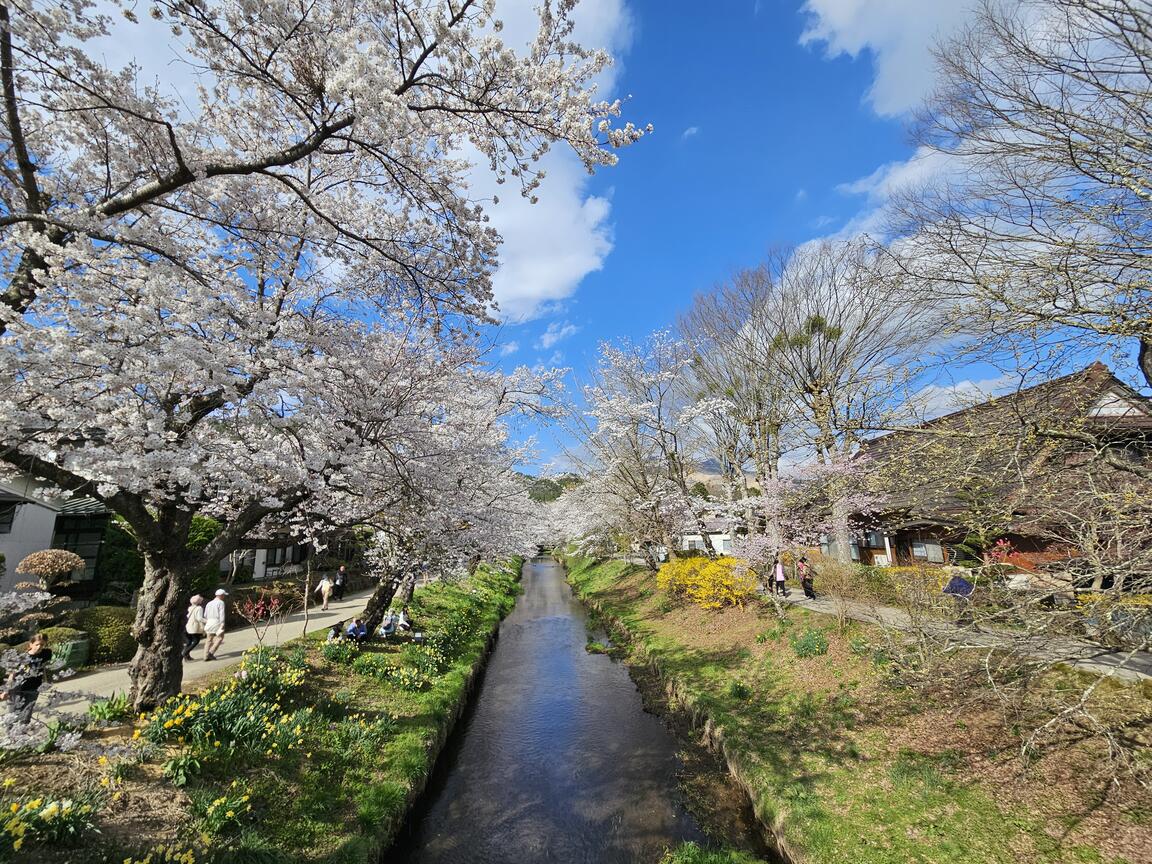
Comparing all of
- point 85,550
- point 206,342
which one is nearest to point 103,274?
point 206,342

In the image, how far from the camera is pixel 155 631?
273 inches

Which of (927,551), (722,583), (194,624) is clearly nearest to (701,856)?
(722,583)

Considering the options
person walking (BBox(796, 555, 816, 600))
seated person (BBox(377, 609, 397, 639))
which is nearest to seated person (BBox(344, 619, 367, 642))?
seated person (BBox(377, 609, 397, 639))

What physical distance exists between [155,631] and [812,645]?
39.9ft

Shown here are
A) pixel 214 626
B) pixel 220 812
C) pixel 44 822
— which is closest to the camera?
pixel 44 822

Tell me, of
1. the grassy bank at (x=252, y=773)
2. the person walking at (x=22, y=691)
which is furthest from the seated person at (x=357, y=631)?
the person walking at (x=22, y=691)

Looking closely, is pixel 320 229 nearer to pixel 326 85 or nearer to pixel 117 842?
pixel 326 85

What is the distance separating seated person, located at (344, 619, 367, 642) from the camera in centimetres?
Answer: 1219

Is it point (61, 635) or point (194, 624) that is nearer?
point (61, 635)

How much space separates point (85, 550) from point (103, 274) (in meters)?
18.7

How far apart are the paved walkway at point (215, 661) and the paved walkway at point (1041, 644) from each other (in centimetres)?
833

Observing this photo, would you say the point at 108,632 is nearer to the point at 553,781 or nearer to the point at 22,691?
the point at 22,691

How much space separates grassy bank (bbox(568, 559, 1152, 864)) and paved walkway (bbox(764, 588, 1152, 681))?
3.63 feet

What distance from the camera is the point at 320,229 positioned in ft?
19.3
